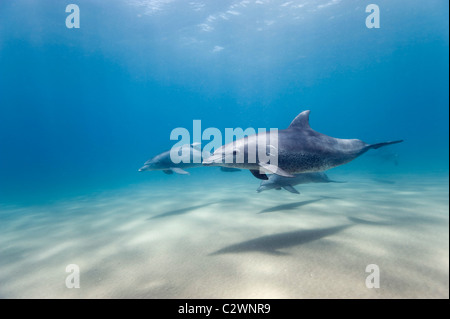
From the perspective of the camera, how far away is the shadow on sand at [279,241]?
11.6 ft

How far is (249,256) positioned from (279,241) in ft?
2.66

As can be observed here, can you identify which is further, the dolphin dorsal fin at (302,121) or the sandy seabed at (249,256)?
the dolphin dorsal fin at (302,121)

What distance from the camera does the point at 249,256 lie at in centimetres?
329

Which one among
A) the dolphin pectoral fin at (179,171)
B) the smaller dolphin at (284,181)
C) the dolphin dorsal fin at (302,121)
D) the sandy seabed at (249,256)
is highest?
the dolphin dorsal fin at (302,121)

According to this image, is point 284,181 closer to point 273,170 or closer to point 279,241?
point 279,241

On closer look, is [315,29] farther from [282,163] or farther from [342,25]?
[282,163]

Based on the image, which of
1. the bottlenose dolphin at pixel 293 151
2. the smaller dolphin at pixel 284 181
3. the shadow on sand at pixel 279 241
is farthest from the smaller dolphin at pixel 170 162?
the shadow on sand at pixel 279 241

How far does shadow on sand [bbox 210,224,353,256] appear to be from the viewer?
354cm

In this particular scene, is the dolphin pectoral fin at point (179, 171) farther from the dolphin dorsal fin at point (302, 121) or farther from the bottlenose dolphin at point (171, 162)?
the dolphin dorsal fin at point (302, 121)

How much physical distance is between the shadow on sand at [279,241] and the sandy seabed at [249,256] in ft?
0.06

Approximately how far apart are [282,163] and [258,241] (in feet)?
5.10

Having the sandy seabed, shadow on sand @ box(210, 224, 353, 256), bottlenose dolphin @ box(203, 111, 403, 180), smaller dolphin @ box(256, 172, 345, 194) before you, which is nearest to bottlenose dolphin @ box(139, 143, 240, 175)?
smaller dolphin @ box(256, 172, 345, 194)

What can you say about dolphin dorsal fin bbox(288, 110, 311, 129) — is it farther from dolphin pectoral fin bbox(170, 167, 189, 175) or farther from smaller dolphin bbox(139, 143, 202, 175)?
dolphin pectoral fin bbox(170, 167, 189, 175)

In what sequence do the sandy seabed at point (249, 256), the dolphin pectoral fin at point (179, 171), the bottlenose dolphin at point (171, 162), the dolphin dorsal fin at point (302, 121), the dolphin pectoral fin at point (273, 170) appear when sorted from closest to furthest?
the sandy seabed at point (249, 256) < the dolphin pectoral fin at point (273, 170) < the dolphin dorsal fin at point (302, 121) < the dolphin pectoral fin at point (179, 171) < the bottlenose dolphin at point (171, 162)
